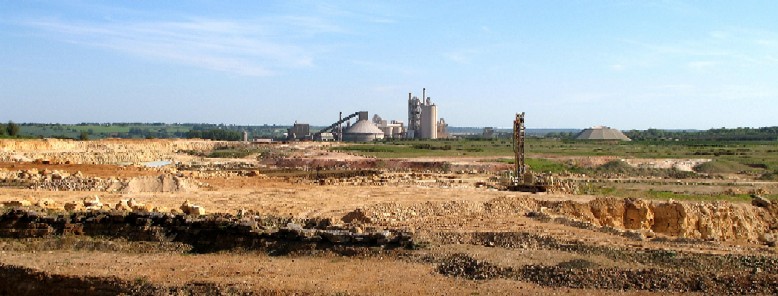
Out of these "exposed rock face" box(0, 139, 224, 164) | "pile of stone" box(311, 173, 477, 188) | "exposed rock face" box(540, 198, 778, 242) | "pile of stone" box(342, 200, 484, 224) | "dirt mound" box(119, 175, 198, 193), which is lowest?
"exposed rock face" box(540, 198, 778, 242)

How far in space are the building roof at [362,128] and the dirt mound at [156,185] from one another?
67.8 m

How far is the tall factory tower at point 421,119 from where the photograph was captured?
350 feet

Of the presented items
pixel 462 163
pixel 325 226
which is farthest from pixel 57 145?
pixel 325 226

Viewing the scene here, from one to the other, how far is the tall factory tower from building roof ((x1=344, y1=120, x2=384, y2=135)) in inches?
360

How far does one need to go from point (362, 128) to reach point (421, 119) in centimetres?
1220

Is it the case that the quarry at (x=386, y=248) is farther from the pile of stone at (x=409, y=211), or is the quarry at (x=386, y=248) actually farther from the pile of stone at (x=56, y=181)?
the pile of stone at (x=56, y=181)

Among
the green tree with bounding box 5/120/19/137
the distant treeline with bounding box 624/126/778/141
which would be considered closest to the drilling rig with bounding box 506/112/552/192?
the green tree with bounding box 5/120/19/137

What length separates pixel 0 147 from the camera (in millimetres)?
54562

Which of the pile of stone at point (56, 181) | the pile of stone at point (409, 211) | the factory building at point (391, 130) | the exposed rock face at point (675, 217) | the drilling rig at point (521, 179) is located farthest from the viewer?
the factory building at point (391, 130)

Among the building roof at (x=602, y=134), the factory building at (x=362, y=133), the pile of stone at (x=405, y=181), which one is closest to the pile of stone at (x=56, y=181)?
the pile of stone at (x=405, y=181)

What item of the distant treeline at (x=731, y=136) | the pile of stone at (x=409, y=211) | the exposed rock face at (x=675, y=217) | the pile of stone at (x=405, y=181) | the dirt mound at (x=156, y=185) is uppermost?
the distant treeline at (x=731, y=136)

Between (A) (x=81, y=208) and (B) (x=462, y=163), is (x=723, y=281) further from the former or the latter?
(B) (x=462, y=163)

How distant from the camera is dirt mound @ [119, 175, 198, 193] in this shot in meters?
29.2

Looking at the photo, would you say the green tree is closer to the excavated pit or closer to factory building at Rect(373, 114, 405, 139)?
factory building at Rect(373, 114, 405, 139)
